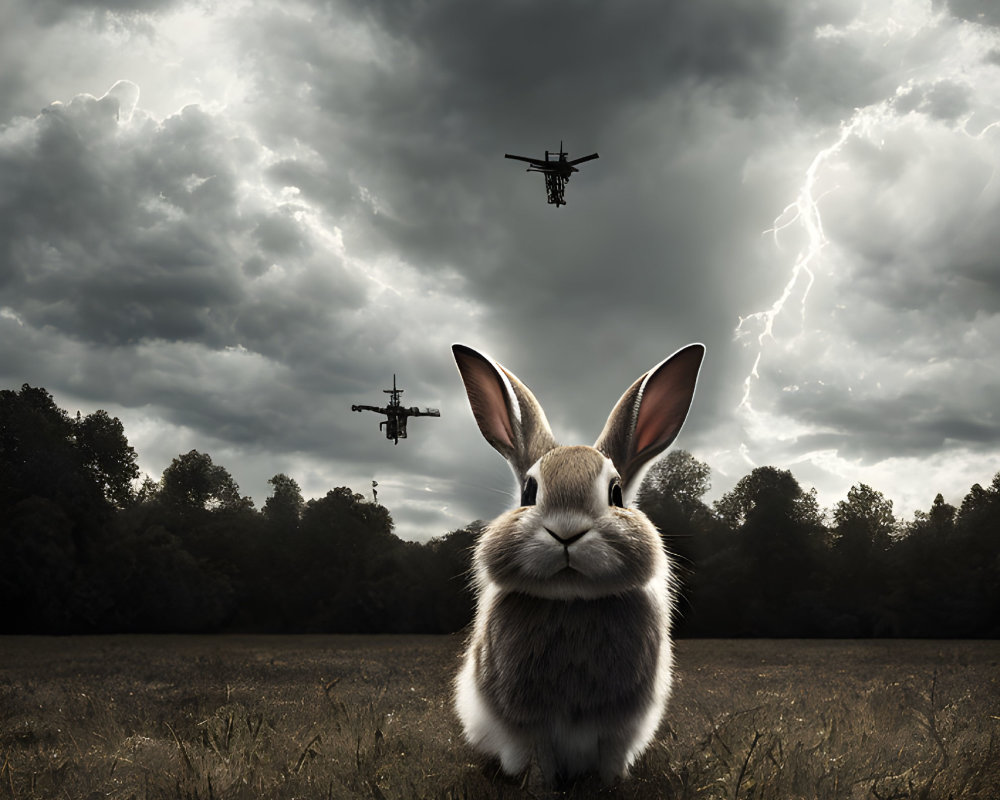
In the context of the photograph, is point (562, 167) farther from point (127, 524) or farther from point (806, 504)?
point (127, 524)

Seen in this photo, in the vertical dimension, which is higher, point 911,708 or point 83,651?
point 911,708

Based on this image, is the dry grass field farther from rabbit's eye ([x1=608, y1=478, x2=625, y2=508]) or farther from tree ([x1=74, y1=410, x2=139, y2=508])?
tree ([x1=74, y1=410, x2=139, y2=508])

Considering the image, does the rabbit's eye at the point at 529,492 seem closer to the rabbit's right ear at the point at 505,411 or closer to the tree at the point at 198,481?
the rabbit's right ear at the point at 505,411

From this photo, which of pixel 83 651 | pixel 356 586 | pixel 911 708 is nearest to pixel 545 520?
pixel 911 708

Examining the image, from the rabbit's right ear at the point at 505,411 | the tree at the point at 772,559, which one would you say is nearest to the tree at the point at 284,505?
the tree at the point at 772,559

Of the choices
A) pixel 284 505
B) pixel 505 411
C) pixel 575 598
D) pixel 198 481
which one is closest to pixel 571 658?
pixel 575 598

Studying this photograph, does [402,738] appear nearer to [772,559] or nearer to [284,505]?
[772,559]
